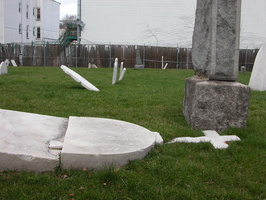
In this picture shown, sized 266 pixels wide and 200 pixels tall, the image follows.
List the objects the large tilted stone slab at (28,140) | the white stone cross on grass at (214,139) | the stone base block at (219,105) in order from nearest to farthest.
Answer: the large tilted stone slab at (28,140), the white stone cross on grass at (214,139), the stone base block at (219,105)

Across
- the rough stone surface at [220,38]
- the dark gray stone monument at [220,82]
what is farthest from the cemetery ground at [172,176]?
the rough stone surface at [220,38]

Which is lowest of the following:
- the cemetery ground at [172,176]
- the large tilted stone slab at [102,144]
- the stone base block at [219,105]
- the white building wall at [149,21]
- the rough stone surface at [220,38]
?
the cemetery ground at [172,176]

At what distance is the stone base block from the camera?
15.2ft

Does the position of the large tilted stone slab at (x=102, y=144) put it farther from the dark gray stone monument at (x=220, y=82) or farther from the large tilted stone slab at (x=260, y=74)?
the large tilted stone slab at (x=260, y=74)

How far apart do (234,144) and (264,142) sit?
18.2 inches

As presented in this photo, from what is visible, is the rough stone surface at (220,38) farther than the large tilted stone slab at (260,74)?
No

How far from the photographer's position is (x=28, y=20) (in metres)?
39.4

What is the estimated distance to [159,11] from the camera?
30.0 metres

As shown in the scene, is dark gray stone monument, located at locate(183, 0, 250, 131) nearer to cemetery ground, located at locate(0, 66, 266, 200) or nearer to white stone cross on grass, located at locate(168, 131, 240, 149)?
cemetery ground, located at locate(0, 66, 266, 200)

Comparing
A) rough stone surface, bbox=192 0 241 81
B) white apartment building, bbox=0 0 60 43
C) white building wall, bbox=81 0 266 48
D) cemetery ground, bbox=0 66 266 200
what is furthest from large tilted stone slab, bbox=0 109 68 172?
white apartment building, bbox=0 0 60 43

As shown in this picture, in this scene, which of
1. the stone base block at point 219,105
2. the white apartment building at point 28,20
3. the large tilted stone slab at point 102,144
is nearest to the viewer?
the large tilted stone slab at point 102,144

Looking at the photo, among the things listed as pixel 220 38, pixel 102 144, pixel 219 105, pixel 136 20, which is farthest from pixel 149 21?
pixel 102 144

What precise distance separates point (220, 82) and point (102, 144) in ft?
8.12

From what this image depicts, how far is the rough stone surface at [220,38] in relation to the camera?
467 centimetres
